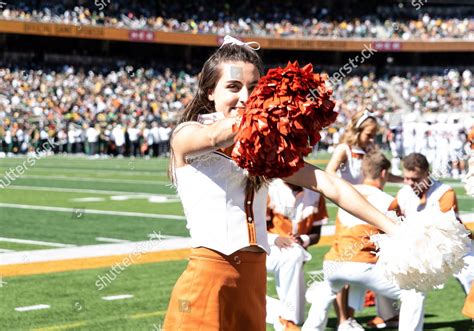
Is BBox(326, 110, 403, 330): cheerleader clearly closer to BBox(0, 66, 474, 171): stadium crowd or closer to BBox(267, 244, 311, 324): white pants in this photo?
BBox(267, 244, 311, 324): white pants

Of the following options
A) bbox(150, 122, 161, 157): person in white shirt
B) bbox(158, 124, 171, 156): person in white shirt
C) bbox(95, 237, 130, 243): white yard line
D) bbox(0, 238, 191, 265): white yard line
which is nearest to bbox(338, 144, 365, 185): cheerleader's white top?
bbox(0, 238, 191, 265): white yard line

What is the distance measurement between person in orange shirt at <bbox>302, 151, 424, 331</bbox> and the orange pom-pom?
112 inches

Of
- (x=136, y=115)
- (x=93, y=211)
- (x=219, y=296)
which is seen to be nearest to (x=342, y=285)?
(x=219, y=296)

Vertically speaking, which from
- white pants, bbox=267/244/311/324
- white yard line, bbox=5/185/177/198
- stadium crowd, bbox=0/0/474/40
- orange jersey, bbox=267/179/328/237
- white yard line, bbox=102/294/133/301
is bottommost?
white yard line, bbox=5/185/177/198

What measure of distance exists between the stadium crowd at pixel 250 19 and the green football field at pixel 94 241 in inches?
801

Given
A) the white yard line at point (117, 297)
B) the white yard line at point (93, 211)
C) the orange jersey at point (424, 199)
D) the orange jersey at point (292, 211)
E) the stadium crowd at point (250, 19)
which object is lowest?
the white yard line at point (93, 211)

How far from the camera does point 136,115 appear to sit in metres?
35.0

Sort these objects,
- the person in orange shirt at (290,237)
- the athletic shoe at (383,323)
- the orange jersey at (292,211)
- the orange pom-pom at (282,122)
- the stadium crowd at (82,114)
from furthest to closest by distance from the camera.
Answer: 1. the stadium crowd at (82,114)
2. the athletic shoe at (383,323)
3. the orange jersey at (292,211)
4. the person in orange shirt at (290,237)
5. the orange pom-pom at (282,122)

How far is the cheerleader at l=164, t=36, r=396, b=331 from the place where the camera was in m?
2.71

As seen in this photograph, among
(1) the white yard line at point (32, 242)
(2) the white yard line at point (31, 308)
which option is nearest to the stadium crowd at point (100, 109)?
(1) the white yard line at point (32, 242)

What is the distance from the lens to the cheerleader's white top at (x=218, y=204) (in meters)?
2.74

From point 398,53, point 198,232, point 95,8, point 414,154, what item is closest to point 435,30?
point 398,53

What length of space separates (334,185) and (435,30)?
164 ft

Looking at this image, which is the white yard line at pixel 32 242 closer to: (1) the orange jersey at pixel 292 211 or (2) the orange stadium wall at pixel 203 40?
(1) the orange jersey at pixel 292 211
